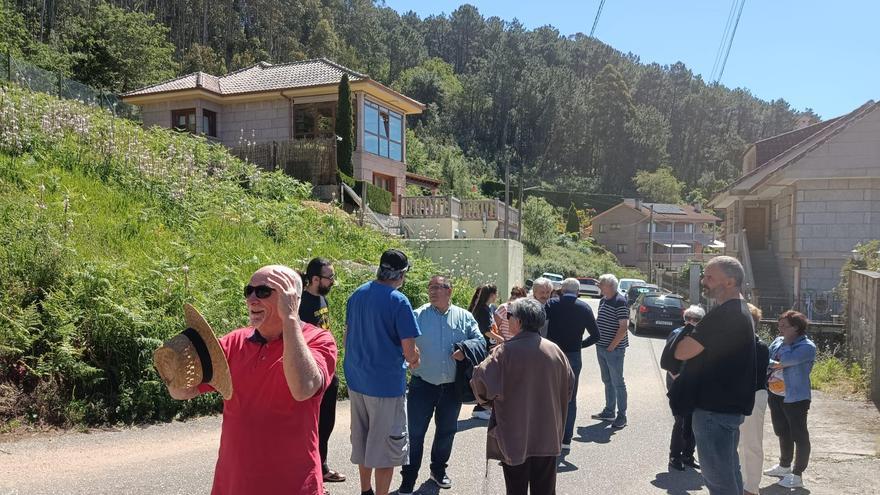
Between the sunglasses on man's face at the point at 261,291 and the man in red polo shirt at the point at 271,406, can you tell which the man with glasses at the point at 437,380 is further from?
the sunglasses on man's face at the point at 261,291

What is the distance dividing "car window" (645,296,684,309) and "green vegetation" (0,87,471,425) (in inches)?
303

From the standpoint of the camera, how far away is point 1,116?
39.7 ft

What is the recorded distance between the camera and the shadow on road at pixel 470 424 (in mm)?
7492

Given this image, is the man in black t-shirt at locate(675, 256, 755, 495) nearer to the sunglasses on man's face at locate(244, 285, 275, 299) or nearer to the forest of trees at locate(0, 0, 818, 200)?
the sunglasses on man's face at locate(244, 285, 275, 299)

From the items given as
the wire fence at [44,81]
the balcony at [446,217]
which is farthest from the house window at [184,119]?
the balcony at [446,217]

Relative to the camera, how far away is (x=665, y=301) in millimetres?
19312

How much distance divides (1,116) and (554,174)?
376 feet

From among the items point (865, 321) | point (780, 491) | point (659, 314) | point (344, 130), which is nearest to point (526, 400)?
point (780, 491)

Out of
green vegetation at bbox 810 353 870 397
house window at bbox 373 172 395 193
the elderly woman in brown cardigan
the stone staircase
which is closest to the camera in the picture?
the elderly woman in brown cardigan

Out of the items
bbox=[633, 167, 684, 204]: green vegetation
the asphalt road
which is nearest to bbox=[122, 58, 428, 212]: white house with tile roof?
the asphalt road

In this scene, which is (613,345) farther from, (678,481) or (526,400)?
(526,400)

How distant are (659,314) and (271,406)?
1791cm

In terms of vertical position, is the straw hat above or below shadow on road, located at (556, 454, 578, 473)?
above

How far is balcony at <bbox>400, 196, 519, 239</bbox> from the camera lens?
75.1ft
